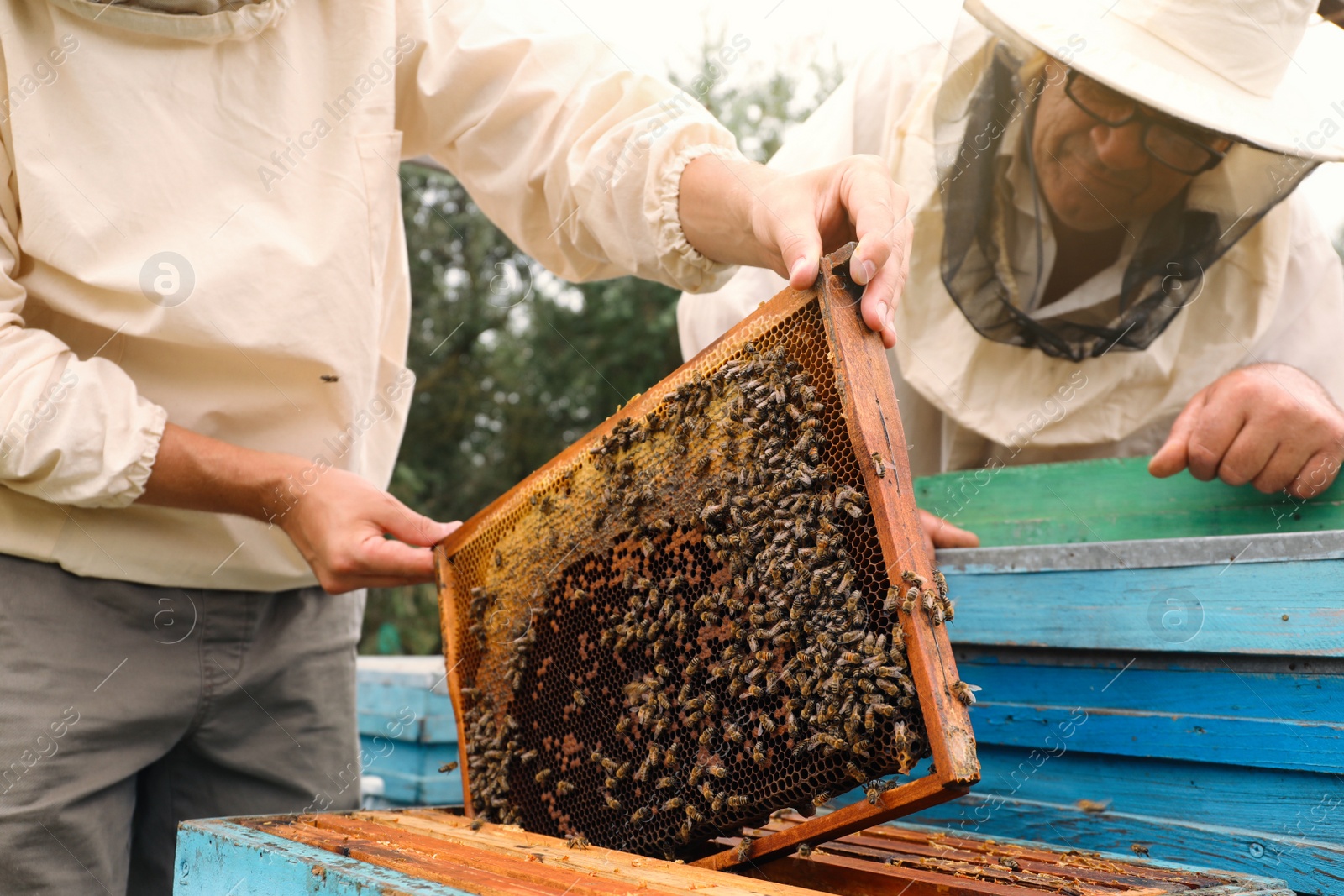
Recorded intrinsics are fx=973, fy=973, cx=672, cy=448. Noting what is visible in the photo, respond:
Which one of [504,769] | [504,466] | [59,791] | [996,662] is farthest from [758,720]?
[504,466]

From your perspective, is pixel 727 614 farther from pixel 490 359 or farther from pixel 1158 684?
pixel 490 359

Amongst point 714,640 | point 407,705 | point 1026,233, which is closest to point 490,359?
point 407,705

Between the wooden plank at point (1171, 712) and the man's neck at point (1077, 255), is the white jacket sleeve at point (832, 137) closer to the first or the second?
the man's neck at point (1077, 255)

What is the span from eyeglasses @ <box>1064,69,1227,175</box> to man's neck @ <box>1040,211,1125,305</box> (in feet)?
1.04

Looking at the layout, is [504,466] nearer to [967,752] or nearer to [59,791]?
[59,791]

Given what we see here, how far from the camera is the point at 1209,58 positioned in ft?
8.68

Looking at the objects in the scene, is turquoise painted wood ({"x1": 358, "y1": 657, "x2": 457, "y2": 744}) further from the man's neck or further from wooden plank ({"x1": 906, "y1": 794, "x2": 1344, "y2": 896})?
the man's neck

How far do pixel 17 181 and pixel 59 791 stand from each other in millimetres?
1389

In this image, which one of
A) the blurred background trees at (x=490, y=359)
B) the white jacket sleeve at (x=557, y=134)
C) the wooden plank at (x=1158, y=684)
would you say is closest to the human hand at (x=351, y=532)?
the white jacket sleeve at (x=557, y=134)

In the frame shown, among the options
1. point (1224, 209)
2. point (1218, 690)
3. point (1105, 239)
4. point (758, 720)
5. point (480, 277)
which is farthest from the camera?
point (480, 277)

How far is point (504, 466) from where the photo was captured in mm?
11758

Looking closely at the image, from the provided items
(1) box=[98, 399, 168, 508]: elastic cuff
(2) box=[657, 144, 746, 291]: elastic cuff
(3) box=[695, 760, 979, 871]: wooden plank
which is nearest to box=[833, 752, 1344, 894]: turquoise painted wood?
(3) box=[695, 760, 979, 871]: wooden plank

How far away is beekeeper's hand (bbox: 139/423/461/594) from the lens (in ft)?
7.50

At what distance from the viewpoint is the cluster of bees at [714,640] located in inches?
66.0
